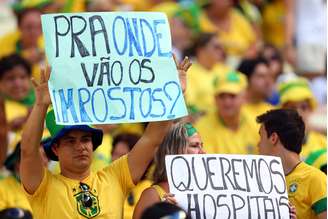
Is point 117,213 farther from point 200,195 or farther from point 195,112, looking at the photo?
point 195,112

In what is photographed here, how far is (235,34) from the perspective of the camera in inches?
645

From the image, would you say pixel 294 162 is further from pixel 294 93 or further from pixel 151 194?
pixel 294 93

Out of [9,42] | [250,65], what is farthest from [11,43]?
[250,65]

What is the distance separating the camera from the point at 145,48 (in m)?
9.41

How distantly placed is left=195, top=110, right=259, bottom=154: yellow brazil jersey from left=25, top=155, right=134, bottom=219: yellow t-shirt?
12.9 ft

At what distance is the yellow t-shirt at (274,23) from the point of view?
17.2m

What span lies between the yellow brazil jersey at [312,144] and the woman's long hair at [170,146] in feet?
9.30

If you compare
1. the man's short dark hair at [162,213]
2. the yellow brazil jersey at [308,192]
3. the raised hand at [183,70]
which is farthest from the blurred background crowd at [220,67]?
the man's short dark hair at [162,213]

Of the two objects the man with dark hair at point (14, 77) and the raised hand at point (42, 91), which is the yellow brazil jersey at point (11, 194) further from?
the man with dark hair at point (14, 77)

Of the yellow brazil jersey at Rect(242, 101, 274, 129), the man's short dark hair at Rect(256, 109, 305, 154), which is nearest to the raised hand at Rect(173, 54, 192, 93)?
the man's short dark hair at Rect(256, 109, 305, 154)

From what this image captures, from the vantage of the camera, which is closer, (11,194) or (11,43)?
(11,194)

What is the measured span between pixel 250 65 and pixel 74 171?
592 cm

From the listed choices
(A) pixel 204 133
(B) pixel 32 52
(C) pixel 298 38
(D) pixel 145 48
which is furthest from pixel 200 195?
(C) pixel 298 38

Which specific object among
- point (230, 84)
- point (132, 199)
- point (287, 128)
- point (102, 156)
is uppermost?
point (230, 84)
